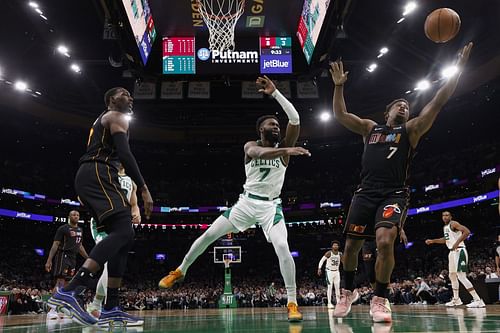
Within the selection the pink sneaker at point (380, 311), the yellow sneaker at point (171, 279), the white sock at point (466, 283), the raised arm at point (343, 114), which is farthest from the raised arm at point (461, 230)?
the yellow sneaker at point (171, 279)

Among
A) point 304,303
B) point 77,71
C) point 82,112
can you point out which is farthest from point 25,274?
point 304,303

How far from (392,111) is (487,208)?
25574 millimetres

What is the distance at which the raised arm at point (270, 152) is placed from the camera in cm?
482

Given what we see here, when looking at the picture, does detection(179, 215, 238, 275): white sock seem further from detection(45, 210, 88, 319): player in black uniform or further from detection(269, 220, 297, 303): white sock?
detection(45, 210, 88, 319): player in black uniform

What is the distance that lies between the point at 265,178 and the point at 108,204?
210 centimetres

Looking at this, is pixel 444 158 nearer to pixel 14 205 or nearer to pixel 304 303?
pixel 304 303

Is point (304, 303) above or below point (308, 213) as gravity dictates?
below

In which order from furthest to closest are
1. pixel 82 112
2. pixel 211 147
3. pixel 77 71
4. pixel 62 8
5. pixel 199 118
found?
pixel 211 147, pixel 199 118, pixel 82 112, pixel 77 71, pixel 62 8

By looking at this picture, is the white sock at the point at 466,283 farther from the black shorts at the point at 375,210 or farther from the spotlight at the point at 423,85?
the spotlight at the point at 423,85

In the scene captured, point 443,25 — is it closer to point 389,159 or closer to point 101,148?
point 389,159

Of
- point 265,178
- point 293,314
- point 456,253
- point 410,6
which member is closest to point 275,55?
point 410,6

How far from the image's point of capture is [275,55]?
45.4 feet

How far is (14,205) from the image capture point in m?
28.7

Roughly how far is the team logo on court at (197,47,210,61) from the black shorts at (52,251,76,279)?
657cm
